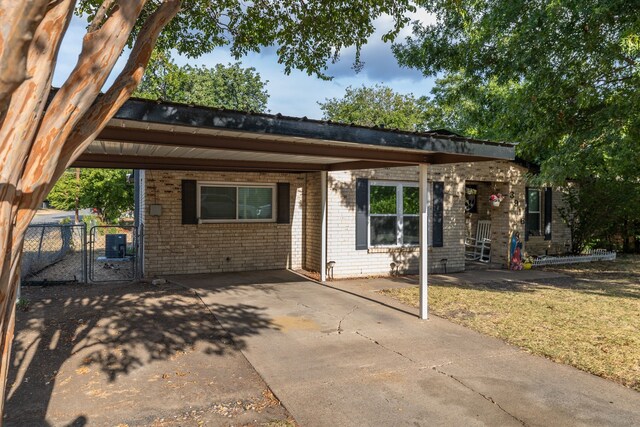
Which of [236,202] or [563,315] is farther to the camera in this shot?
[236,202]

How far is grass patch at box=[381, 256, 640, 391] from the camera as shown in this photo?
16.7 feet

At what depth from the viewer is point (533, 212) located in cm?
1395

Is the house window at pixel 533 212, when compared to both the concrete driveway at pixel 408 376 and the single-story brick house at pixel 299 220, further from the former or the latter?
the concrete driveway at pixel 408 376

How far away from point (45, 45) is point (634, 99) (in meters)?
9.51

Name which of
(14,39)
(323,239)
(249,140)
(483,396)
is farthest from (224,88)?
(14,39)

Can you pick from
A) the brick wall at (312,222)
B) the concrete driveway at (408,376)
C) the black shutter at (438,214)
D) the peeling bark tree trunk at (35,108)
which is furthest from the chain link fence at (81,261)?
the black shutter at (438,214)

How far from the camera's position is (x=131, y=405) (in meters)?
3.75

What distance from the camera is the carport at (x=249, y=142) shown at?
4.25 meters

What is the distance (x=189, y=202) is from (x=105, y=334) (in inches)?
192

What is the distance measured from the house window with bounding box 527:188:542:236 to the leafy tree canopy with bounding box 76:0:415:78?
A: 834 centimetres

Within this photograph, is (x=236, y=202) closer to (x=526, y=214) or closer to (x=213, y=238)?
(x=213, y=238)

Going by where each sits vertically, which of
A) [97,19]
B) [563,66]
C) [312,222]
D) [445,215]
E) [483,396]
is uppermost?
[563,66]

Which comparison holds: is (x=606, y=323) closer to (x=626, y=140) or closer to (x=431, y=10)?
(x=626, y=140)

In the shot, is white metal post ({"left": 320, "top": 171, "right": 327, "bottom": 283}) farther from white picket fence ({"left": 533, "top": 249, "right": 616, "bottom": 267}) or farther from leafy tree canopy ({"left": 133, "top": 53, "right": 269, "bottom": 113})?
leafy tree canopy ({"left": 133, "top": 53, "right": 269, "bottom": 113})
